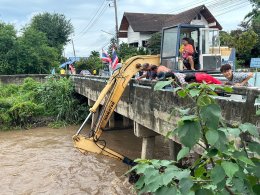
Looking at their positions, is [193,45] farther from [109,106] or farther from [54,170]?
[54,170]

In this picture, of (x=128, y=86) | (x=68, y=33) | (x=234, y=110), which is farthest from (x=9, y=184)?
(x=68, y=33)

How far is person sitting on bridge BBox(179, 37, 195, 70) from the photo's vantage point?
1066 centimetres

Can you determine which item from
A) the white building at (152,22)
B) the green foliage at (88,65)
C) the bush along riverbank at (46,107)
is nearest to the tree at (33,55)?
the green foliage at (88,65)

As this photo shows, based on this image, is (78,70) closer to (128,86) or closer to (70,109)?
(70,109)

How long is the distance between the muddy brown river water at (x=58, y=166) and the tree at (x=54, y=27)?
40.3m

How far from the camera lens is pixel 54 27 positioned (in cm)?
5688

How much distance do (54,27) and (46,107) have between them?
37649 mm

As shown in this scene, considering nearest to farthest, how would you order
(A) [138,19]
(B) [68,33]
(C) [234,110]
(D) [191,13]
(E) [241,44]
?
(C) [234,110] < (E) [241,44] < (D) [191,13] < (A) [138,19] < (B) [68,33]

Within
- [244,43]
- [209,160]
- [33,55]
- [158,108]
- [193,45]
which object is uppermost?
[244,43]

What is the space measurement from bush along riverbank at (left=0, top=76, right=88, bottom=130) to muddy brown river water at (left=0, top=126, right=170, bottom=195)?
1.96 metres

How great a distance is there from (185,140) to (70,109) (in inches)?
767

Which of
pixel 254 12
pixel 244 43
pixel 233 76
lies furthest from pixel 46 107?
pixel 254 12

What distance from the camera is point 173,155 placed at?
9.74 meters

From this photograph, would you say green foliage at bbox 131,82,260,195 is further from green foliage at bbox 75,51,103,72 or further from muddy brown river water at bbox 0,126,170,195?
green foliage at bbox 75,51,103,72
